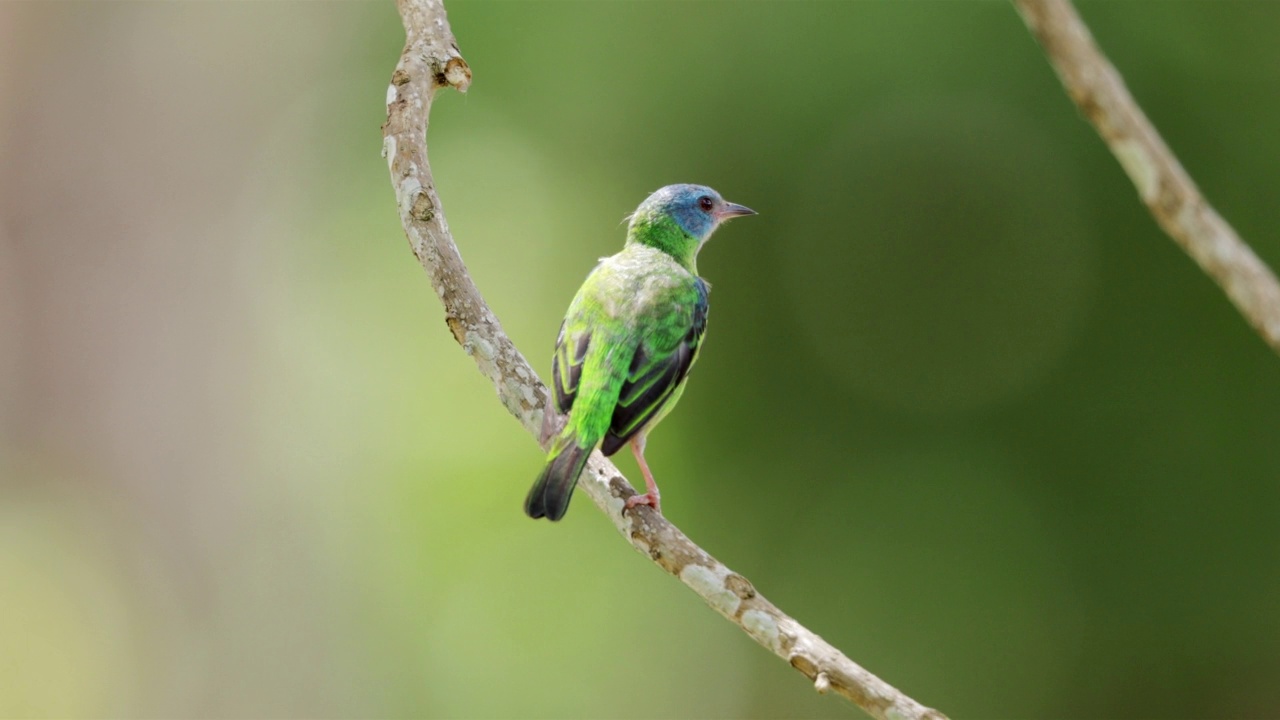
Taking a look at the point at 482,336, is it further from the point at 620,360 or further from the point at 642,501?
the point at 642,501

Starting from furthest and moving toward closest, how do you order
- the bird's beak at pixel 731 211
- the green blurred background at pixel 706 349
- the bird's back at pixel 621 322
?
1. the green blurred background at pixel 706 349
2. the bird's beak at pixel 731 211
3. the bird's back at pixel 621 322

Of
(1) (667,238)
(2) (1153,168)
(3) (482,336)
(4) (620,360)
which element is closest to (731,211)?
(1) (667,238)

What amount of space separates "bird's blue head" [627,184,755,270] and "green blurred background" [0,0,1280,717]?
368 cm

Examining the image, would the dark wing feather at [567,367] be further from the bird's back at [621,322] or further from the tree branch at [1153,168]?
the tree branch at [1153,168]

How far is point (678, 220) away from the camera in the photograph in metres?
5.91

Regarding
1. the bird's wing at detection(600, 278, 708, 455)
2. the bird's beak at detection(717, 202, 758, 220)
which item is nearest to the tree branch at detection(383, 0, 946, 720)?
the bird's wing at detection(600, 278, 708, 455)

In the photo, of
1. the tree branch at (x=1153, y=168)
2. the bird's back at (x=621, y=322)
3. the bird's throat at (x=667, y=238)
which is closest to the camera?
the tree branch at (x=1153, y=168)

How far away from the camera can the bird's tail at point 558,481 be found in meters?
3.80

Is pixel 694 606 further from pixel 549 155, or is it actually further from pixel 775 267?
pixel 549 155

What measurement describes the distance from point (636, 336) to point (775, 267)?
5.47 meters

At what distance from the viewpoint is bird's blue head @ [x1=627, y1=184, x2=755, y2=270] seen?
5.83m

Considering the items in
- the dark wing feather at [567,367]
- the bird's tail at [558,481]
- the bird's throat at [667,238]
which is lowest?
the bird's tail at [558,481]

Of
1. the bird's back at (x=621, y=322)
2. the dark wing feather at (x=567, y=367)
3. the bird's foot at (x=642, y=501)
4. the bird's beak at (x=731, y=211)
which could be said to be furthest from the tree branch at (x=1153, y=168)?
the bird's beak at (x=731, y=211)

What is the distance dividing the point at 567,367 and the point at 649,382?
30cm
